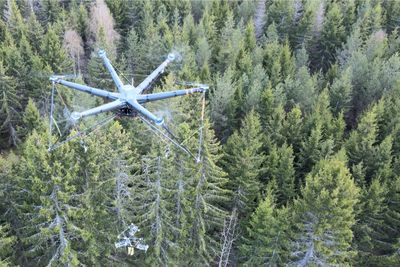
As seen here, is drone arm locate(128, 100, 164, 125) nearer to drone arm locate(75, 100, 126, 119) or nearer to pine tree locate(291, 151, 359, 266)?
drone arm locate(75, 100, 126, 119)

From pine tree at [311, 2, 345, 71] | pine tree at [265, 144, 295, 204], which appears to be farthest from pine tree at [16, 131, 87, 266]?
pine tree at [311, 2, 345, 71]

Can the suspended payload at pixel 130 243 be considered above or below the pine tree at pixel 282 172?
below

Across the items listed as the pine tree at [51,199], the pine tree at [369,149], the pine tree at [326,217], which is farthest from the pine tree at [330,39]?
the pine tree at [51,199]

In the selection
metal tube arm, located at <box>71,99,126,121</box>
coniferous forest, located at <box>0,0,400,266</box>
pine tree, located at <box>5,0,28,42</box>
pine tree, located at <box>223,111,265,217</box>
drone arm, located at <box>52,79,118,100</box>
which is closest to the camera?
metal tube arm, located at <box>71,99,126,121</box>

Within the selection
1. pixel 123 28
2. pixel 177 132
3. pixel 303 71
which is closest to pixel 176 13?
pixel 123 28

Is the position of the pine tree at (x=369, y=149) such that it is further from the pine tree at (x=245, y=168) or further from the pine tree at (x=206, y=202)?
the pine tree at (x=206, y=202)

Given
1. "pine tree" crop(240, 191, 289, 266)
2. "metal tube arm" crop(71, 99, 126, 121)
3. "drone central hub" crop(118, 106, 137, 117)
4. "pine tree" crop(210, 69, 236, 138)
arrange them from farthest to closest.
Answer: "pine tree" crop(210, 69, 236, 138), "pine tree" crop(240, 191, 289, 266), "drone central hub" crop(118, 106, 137, 117), "metal tube arm" crop(71, 99, 126, 121)

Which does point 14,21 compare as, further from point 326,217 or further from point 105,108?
point 326,217
